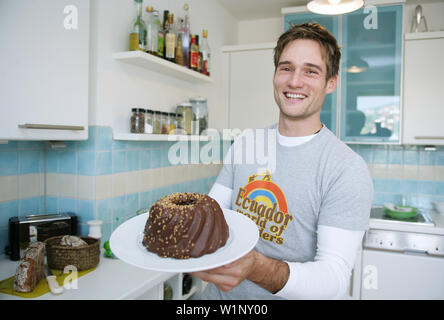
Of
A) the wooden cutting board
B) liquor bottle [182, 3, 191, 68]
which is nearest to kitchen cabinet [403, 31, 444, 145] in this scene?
liquor bottle [182, 3, 191, 68]

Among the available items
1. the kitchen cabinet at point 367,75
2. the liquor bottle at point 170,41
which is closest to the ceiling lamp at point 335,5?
the liquor bottle at point 170,41

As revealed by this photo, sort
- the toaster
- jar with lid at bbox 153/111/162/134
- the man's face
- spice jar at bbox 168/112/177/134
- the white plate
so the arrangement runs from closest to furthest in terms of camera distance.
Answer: the white plate → the man's face → the toaster → jar with lid at bbox 153/111/162/134 → spice jar at bbox 168/112/177/134

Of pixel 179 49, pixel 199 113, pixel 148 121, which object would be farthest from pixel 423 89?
pixel 148 121

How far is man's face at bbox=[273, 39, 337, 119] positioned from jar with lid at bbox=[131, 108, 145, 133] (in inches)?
Result: 36.1

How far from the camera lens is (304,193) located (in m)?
1.07

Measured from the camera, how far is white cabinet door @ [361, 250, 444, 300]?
229cm

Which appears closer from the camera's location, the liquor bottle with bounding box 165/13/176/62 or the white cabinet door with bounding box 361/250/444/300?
the liquor bottle with bounding box 165/13/176/62

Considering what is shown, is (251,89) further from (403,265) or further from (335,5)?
(403,265)

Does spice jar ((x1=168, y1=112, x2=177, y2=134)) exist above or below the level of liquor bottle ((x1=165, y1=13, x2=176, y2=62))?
below

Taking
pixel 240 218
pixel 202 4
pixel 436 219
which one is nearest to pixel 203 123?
pixel 202 4

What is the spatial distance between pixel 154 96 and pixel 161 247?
1.45 m

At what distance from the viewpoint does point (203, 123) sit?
2406mm

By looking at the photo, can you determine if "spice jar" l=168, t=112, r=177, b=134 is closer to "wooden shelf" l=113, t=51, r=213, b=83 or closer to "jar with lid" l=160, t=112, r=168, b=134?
"jar with lid" l=160, t=112, r=168, b=134

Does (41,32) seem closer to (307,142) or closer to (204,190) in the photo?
(307,142)
